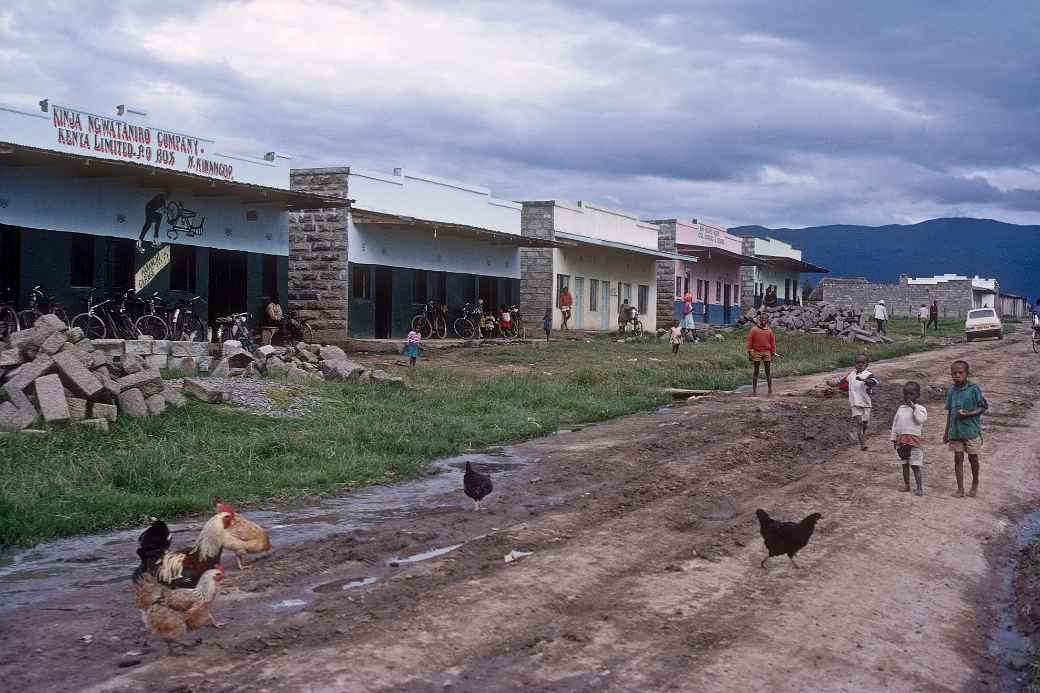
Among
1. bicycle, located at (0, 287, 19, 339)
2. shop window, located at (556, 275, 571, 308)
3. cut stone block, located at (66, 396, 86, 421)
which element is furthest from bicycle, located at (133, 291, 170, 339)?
shop window, located at (556, 275, 571, 308)

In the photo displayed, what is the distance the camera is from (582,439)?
15.2 m

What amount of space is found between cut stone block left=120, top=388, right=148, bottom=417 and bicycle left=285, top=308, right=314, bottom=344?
13.3m

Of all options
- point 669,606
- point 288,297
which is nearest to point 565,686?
point 669,606

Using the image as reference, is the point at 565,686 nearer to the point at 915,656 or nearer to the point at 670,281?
the point at 915,656

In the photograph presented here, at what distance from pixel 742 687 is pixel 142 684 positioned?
9.21ft

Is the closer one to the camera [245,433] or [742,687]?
[742,687]

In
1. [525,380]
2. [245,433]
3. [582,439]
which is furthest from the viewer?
[525,380]

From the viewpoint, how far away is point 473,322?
3494 centimetres

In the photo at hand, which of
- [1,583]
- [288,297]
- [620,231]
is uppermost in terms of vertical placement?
[620,231]

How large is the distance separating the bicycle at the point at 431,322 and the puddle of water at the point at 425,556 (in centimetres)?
2394

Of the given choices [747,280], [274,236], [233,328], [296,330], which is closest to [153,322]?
[233,328]

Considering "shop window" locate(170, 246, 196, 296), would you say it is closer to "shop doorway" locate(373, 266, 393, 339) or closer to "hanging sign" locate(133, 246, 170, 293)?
"hanging sign" locate(133, 246, 170, 293)

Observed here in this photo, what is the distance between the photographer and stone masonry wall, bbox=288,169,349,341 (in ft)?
94.4

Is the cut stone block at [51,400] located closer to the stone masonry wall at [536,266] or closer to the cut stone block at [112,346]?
the cut stone block at [112,346]
